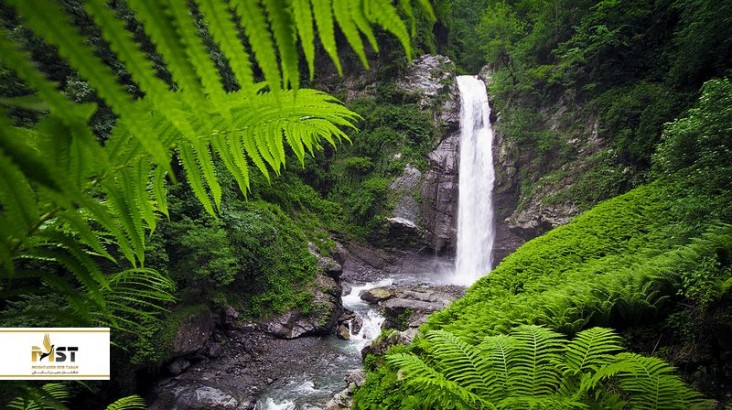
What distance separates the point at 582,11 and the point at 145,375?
57.5ft

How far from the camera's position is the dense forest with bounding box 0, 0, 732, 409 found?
19.8 inches

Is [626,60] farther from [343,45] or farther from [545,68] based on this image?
[343,45]

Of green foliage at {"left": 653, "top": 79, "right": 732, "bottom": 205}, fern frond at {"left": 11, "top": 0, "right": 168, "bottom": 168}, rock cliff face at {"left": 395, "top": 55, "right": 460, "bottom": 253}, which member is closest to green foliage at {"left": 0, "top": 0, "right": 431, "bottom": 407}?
fern frond at {"left": 11, "top": 0, "right": 168, "bottom": 168}

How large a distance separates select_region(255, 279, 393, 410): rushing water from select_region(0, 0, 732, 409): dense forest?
2.90 feet

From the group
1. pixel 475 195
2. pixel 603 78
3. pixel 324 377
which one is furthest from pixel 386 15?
pixel 475 195

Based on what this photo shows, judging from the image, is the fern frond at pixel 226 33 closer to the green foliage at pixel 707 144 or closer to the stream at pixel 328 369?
the green foliage at pixel 707 144

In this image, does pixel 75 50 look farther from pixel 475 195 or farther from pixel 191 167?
pixel 475 195

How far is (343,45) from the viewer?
1902 cm

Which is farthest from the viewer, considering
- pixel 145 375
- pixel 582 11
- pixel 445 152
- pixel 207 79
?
pixel 445 152

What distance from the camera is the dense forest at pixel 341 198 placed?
0.50 metres

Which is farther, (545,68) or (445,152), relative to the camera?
(445,152)

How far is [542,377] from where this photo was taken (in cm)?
176

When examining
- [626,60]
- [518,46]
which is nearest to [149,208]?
[626,60]

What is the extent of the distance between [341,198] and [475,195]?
21.0 feet
